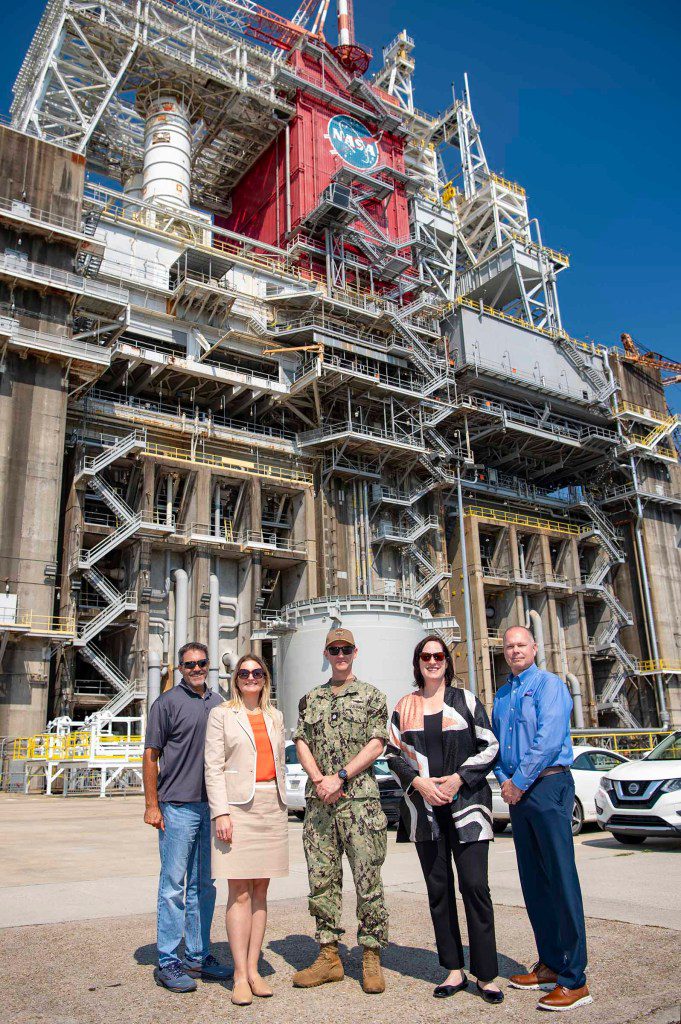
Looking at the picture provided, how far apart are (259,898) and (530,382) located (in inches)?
1953

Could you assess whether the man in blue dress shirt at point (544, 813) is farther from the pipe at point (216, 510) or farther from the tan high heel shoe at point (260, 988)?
the pipe at point (216, 510)

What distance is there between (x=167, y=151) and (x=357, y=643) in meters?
31.2

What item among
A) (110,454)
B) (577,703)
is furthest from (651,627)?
(110,454)

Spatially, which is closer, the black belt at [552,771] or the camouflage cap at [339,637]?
the black belt at [552,771]

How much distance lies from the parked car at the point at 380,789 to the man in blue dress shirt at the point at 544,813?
29.8 feet

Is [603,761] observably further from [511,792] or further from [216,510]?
[216,510]

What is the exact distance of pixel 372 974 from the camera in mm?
5379

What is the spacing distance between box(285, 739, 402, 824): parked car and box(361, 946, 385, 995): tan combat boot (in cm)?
917

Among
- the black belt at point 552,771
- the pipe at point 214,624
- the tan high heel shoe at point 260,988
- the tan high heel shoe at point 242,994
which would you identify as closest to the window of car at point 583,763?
the black belt at point 552,771

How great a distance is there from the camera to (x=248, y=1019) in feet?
16.0

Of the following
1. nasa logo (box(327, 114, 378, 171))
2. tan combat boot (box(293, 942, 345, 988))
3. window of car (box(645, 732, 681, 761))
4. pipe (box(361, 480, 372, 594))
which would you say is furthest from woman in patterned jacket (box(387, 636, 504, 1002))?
nasa logo (box(327, 114, 378, 171))

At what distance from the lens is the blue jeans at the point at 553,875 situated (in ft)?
17.3

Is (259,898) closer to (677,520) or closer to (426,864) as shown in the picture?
(426,864)

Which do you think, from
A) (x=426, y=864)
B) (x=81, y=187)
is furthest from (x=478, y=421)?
(x=426, y=864)
